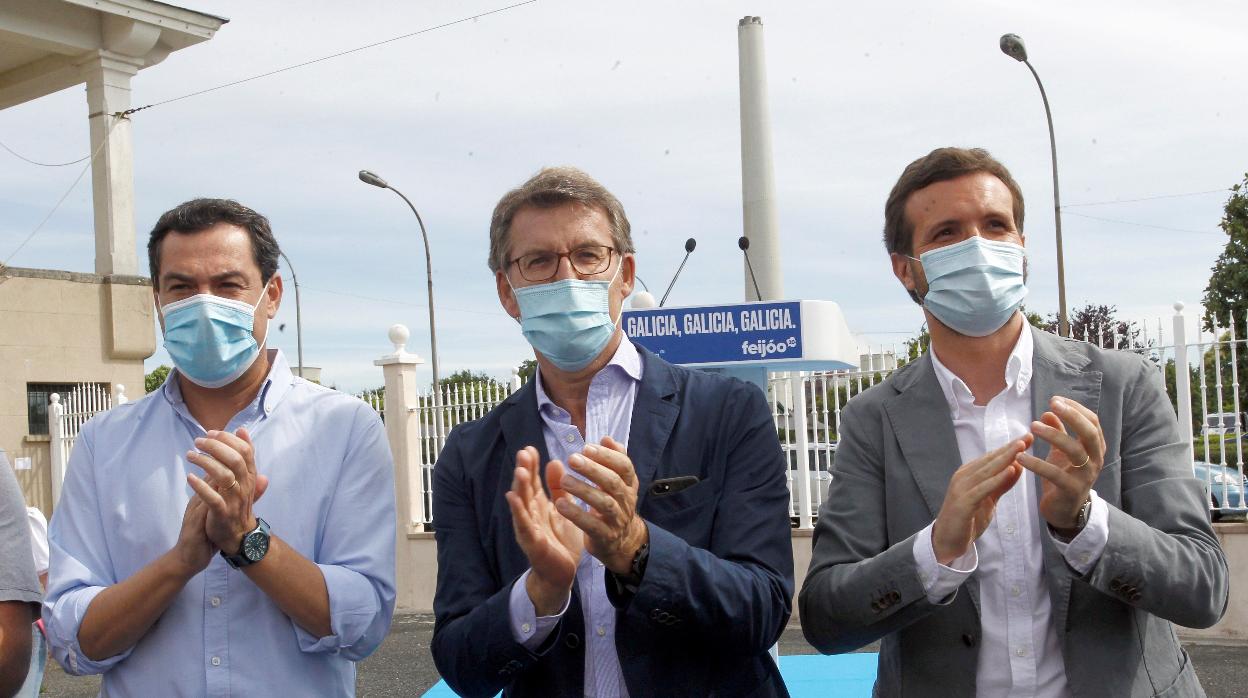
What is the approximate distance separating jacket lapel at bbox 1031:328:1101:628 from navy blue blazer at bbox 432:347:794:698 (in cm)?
55

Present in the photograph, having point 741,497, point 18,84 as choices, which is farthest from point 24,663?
point 18,84

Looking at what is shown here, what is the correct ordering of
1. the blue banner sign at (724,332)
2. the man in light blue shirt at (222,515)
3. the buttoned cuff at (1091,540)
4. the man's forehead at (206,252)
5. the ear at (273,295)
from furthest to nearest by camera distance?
the blue banner sign at (724,332), the ear at (273,295), the man's forehead at (206,252), the man in light blue shirt at (222,515), the buttoned cuff at (1091,540)

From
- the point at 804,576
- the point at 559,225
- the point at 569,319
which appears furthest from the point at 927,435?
the point at 804,576

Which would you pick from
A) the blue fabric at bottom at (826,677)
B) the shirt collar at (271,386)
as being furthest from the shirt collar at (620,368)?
the blue fabric at bottom at (826,677)

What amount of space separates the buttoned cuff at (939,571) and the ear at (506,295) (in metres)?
1.10

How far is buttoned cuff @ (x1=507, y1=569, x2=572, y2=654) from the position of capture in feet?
7.71

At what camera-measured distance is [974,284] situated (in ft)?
8.47

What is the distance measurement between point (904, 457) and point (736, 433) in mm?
383

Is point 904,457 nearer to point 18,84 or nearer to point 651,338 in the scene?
point 651,338

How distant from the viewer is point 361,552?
2682mm

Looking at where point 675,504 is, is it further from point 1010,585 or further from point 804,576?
point 804,576

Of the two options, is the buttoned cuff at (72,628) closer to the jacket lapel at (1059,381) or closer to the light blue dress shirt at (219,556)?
the light blue dress shirt at (219,556)

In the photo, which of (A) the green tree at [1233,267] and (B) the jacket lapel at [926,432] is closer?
(B) the jacket lapel at [926,432]

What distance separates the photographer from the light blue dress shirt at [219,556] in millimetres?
2586
